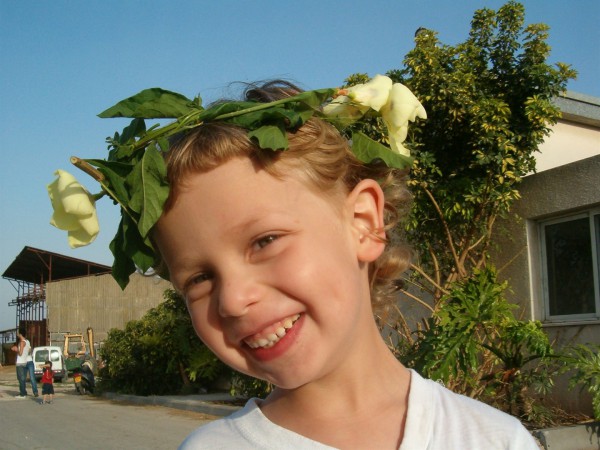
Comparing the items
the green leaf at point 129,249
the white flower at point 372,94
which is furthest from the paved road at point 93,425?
the white flower at point 372,94

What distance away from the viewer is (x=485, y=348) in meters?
7.57

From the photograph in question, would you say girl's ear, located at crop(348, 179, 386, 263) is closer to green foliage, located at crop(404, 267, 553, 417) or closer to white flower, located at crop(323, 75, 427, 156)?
white flower, located at crop(323, 75, 427, 156)

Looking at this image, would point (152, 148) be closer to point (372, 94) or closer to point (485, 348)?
point (372, 94)

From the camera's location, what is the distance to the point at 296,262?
156cm

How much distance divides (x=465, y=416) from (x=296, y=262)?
56cm

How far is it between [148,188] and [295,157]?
1.15 feet

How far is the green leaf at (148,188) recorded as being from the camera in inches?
63.1

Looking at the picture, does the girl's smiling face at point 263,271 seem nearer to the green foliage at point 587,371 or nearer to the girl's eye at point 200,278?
the girl's eye at point 200,278

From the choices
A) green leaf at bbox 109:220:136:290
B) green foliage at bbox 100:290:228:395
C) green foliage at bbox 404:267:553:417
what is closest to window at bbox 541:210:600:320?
green foliage at bbox 404:267:553:417

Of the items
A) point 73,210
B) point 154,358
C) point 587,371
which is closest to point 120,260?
point 73,210

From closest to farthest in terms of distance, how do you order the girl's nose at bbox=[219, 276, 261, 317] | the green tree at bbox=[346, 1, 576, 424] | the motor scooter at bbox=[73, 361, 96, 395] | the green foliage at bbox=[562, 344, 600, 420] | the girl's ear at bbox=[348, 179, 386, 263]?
the girl's nose at bbox=[219, 276, 261, 317] < the girl's ear at bbox=[348, 179, 386, 263] < the green foliage at bbox=[562, 344, 600, 420] < the green tree at bbox=[346, 1, 576, 424] < the motor scooter at bbox=[73, 361, 96, 395]

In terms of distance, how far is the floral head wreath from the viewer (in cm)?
162

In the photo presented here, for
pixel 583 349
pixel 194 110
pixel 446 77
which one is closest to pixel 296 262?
pixel 194 110

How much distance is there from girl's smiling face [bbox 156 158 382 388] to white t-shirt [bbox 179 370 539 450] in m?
0.19
